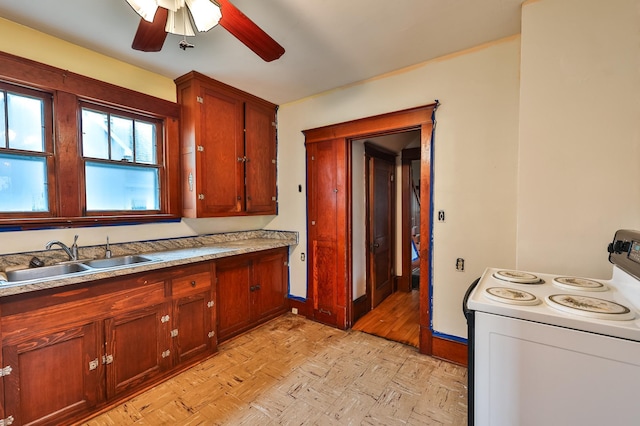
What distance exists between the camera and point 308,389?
6.79 ft

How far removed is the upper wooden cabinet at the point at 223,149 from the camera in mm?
2713

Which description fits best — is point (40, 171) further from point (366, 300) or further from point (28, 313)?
point (366, 300)

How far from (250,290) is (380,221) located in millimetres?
1950

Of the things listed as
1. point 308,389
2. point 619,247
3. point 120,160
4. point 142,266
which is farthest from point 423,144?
point 120,160

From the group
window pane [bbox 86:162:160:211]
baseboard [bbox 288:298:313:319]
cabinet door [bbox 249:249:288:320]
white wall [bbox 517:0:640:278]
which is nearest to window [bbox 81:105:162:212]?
window pane [bbox 86:162:160:211]

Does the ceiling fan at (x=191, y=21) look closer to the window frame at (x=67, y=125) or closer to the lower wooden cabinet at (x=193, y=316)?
the window frame at (x=67, y=125)

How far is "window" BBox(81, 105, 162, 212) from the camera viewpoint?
234 centimetres

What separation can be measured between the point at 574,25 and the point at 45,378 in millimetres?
3776

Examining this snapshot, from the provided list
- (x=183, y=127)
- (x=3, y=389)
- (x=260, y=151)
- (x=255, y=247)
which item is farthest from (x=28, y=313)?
(x=260, y=151)

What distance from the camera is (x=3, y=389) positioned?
1497 mm

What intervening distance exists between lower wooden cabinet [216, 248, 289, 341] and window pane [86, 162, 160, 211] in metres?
0.99

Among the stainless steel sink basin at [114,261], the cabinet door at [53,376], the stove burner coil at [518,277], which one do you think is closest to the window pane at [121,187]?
the stainless steel sink basin at [114,261]

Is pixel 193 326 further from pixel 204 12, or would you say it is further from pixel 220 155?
pixel 204 12

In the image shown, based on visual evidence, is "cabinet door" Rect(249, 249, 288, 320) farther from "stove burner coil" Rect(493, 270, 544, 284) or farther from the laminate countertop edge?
"stove burner coil" Rect(493, 270, 544, 284)
